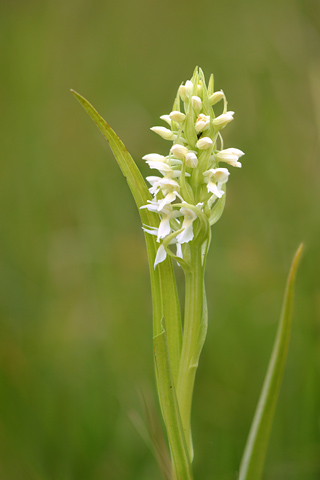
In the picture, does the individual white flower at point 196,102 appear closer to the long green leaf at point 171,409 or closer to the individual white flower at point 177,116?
the individual white flower at point 177,116

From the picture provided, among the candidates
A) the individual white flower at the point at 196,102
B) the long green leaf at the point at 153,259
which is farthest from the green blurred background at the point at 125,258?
the individual white flower at the point at 196,102

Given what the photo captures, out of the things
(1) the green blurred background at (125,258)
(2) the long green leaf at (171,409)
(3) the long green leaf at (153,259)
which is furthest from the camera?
(1) the green blurred background at (125,258)

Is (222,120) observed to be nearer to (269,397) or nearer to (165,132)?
(165,132)

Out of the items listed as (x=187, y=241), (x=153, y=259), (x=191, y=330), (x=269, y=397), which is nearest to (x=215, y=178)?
(x=187, y=241)

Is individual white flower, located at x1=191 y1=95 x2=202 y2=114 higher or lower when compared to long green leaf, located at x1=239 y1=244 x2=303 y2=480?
higher

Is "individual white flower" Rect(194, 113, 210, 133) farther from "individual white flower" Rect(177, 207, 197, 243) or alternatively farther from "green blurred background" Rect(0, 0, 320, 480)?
"green blurred background" Rect(0, 0, 320, 480)

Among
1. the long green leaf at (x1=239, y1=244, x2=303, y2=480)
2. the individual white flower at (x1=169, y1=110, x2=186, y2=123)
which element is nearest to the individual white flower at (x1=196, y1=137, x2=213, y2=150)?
the individual white flower at (x1=169, y1=110, x2=186, y2=123)

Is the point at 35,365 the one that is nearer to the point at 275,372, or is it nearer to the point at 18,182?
the point at 275,372
